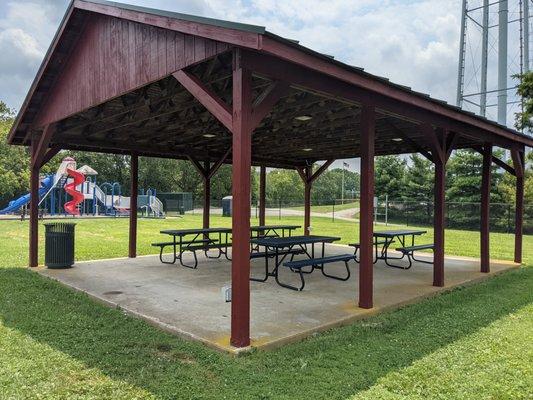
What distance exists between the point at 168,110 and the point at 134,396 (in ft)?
15.9

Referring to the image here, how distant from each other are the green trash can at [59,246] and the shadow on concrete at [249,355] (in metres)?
2.20

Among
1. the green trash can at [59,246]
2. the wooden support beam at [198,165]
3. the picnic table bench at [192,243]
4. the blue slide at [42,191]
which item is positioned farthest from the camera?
the blue slide at [42,191]

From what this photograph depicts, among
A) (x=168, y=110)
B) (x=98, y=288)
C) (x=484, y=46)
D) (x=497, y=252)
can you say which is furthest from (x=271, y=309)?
(x=484, y=46)

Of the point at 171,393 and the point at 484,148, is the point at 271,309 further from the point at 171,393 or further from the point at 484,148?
the point at 484,148

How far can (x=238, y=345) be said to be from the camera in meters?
4.12

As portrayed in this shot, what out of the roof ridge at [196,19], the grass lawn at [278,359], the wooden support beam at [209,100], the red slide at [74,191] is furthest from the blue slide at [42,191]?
the wooden support beam at [209,100]

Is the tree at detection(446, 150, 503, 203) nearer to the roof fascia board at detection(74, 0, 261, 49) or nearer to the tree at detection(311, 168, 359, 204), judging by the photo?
the roof fascia board at detection(74, 0, 261, 49)

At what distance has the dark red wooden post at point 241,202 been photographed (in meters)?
4.12

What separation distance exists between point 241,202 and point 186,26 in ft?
6.13

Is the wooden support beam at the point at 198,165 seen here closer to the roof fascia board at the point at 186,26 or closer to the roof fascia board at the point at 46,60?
the roof fascia board at the point at 46,60

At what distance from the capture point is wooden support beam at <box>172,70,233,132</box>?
4.24 metres

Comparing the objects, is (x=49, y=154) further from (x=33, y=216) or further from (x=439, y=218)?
(x=439, y=218)

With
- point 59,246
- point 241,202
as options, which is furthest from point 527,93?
point 59,246

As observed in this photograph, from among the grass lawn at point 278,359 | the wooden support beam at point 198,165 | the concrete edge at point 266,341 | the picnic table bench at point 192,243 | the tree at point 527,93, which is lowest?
the grass lawn at point 278,359
